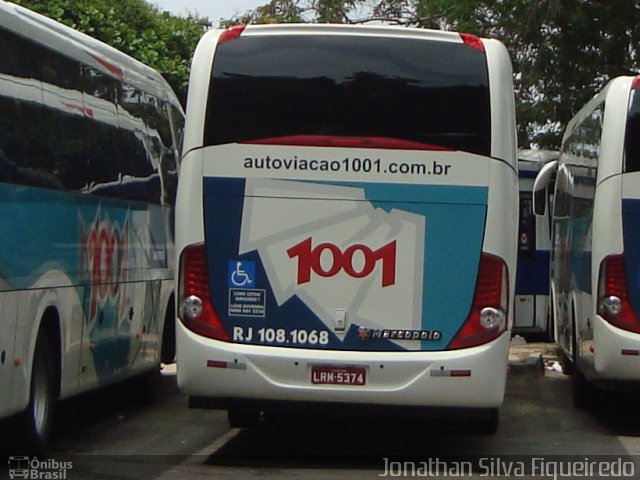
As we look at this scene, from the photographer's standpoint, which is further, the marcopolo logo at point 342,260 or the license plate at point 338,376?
the marcopolo logo at point 342,260

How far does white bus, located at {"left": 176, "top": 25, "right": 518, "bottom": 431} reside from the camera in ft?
33.8

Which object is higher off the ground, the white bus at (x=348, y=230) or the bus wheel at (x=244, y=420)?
the white bus at (x=348, y=230)

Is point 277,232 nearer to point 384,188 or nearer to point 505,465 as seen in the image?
point 384,188

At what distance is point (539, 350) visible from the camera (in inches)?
944

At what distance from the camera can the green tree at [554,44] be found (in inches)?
824

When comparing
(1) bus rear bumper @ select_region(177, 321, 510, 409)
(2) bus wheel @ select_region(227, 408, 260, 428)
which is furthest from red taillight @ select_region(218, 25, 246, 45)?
(2) bus wheel @ select_region(227, 408, 260, 428)

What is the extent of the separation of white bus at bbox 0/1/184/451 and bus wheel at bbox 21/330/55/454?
1 centimetres

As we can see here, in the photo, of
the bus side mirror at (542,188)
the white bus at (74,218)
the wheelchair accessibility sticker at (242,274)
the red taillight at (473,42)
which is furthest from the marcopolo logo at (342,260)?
the bus side mirror at (542,188)

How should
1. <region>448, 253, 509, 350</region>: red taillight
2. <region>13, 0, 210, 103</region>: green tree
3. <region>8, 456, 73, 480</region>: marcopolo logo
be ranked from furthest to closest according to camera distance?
<region>13, 0, 210, 103</region>: green tree → <region>448, 253, 509, 350</region>: red taillight → <region>8, 456, 73, 480</region>: marcopolo logo

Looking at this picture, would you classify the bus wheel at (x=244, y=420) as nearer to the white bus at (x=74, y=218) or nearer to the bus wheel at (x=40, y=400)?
the white bus at (x=74, y=218)

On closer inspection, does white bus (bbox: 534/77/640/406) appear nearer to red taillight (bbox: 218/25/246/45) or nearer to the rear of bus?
the rear of bus

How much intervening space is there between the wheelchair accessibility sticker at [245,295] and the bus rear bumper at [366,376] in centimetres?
28

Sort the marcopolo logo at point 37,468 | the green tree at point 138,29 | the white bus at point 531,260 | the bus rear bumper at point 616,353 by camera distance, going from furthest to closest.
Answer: the green tree at point 138,29 < the white bus at point 531,260 < the bus rear bumper at point 616,353 < the marcopolo logo at point 37,468

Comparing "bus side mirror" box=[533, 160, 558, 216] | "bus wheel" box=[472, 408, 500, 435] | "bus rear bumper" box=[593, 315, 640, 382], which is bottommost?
"bus wheel" box=[472, 408, 500, 435]
